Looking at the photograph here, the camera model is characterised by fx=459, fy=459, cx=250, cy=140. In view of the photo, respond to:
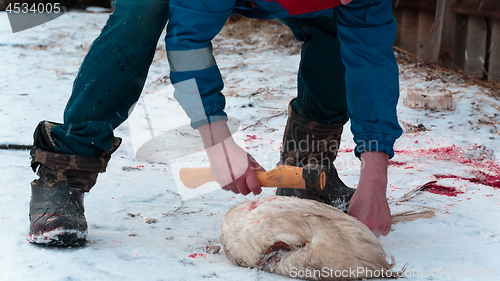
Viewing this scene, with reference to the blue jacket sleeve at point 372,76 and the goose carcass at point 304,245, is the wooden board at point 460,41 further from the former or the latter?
the goose carcass at point 304,245

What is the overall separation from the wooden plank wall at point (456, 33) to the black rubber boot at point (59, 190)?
3806mm

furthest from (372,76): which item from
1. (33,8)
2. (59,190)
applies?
(33,8)

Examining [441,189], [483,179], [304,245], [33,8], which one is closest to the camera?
[304,245]

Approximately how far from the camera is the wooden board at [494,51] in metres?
4.17

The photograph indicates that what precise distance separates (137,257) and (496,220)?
55.9 inches

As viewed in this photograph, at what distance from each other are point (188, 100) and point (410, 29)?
4.61 meters

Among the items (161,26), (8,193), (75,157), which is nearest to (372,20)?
(161,26)

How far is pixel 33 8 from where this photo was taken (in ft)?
28.3

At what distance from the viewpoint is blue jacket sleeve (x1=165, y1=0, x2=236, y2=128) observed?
1467 millimetres

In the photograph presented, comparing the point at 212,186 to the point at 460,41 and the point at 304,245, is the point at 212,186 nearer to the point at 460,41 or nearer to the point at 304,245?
the point at 304,245

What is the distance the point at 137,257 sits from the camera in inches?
58.3

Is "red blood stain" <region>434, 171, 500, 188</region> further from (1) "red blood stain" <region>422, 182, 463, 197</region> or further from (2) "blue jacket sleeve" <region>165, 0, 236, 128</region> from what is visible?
(2) "blue jacket sleeve" <region>165, 0, 236, 128</region>

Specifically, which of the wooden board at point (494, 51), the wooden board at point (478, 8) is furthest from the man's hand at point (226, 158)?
the wooden board at point (494, 51)

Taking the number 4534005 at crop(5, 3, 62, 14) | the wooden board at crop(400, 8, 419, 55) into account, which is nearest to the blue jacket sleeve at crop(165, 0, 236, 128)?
the wooden board at crop(400, 8, 419, 55)
